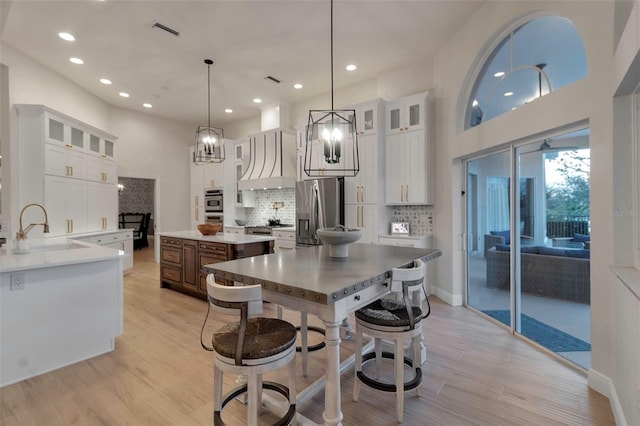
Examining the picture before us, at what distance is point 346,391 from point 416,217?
306 centimetres

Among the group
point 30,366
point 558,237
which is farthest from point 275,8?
point 30,366

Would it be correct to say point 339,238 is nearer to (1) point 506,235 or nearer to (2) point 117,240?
(1) point 506,235

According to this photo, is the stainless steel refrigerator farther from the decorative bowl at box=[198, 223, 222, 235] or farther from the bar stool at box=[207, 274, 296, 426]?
the bar stool at box=[207, 274, 296, 426]

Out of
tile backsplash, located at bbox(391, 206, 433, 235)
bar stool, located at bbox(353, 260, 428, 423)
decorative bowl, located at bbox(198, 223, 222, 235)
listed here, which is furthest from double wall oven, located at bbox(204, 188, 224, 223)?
bar stool, located at bbox(353, 260, 428, 423)

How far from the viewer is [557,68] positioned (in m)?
2.60

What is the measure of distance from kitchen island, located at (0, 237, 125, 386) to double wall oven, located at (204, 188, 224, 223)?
161 inches

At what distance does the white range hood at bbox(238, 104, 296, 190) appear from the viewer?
5949 mm

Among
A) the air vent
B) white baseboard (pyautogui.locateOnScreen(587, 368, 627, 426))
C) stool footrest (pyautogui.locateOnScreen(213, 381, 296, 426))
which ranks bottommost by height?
white baseboard (pyautogui.locateOnScreen(587, 368, 627, 426))

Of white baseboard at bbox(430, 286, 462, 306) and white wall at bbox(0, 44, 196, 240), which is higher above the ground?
white wall at bbox(0, 44, 196, 240)

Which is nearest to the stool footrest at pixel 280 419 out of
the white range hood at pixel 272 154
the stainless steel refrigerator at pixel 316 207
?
the stainless steel refrigerator at pixel 316 207

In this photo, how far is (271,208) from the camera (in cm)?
681

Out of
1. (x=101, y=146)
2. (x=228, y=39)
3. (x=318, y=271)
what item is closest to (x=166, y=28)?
(x=228, y=39)

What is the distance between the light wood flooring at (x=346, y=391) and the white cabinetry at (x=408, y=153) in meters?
2.05

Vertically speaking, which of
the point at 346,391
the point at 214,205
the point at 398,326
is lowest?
the point at 346,391
